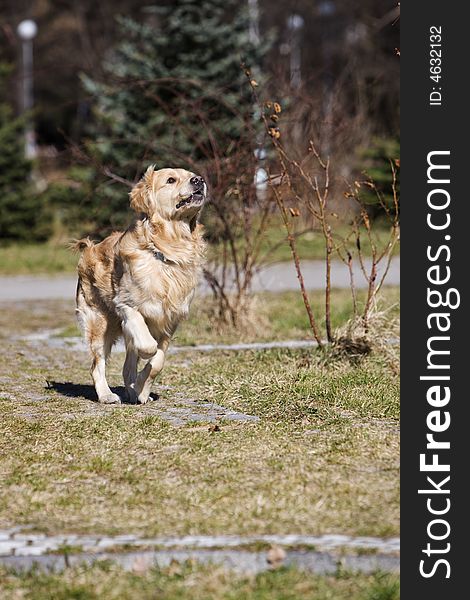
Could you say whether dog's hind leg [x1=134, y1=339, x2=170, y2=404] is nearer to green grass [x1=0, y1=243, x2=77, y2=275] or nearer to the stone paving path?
the stone paving path

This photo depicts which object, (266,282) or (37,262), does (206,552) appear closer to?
(266,282)

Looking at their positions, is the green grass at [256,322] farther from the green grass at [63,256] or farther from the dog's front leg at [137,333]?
the green grass at [63,256]

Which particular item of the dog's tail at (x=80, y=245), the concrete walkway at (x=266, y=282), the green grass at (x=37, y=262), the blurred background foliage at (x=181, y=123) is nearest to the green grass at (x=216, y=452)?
the dog's tail at (x=80, y=245)

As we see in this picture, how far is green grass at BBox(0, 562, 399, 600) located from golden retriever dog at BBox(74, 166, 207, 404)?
2.97 m

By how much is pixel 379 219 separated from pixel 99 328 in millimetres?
14348

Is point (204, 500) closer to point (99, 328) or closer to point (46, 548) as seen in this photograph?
point (46, 548)

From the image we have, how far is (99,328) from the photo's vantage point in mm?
7574

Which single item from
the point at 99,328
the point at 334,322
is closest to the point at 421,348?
the point at 99,328

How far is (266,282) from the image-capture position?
15117mm

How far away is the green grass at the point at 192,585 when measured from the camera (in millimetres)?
3947

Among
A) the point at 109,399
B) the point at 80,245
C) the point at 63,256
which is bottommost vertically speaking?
the point at 109,399

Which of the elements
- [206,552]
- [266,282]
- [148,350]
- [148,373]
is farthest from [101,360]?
[266,282]

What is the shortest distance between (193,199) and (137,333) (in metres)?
0.94

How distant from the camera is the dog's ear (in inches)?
282
